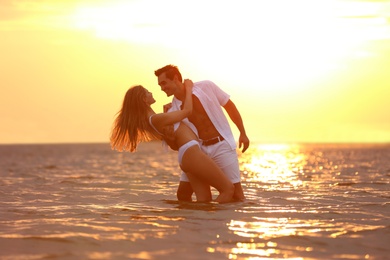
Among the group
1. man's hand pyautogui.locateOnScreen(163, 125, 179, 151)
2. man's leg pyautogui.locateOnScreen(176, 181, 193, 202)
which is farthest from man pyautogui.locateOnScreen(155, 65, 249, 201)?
man's leg pyautogui.locateOnScreen(176, 181, 193, 202)

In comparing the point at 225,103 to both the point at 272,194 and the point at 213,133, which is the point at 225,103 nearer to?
the point at 213,133

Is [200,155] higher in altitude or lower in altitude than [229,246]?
higher

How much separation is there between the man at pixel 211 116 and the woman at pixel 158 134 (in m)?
0.18

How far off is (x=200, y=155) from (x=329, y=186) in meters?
6.55

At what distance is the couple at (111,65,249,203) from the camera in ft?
32.1

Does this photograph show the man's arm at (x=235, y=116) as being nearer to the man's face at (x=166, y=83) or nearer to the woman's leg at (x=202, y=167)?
the woman's leg at (x=202, y=167)

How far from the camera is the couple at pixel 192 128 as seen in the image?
32.1ft

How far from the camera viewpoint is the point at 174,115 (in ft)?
31.4

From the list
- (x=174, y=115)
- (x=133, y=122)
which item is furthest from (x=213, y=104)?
(x=133, y=122)

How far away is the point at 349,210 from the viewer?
32.5 feet

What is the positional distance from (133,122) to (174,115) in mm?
640

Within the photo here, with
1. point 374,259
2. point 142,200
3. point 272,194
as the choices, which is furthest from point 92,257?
point 272,194

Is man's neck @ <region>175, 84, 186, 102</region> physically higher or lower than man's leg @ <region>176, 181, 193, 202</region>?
higher

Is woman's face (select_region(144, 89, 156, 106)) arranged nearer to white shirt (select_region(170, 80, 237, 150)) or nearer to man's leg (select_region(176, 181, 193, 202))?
white shirt (select_region(170, 80, 237, 150))
